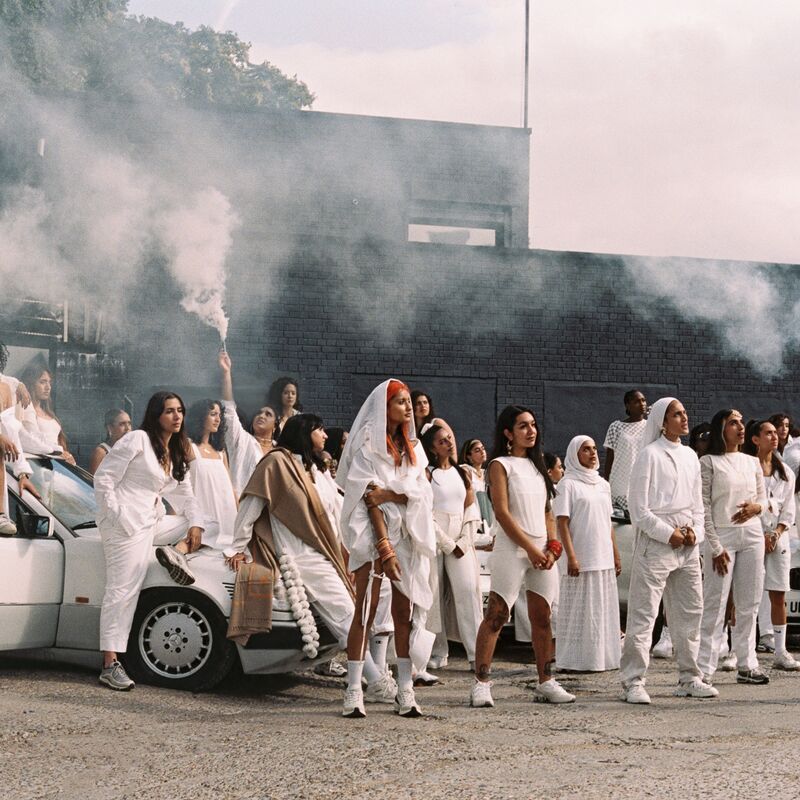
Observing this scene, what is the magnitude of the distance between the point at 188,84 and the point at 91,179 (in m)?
20.2

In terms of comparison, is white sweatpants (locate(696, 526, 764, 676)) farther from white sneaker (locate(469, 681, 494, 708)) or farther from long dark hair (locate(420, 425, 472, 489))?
long dark hair (locate(420, 425, 472, 489))

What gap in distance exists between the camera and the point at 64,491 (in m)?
9.19

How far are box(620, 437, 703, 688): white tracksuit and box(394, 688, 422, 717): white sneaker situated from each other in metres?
1.42

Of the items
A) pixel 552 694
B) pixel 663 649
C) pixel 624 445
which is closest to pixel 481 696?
pixel 552 694

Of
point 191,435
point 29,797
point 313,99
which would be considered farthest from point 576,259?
point 313,99

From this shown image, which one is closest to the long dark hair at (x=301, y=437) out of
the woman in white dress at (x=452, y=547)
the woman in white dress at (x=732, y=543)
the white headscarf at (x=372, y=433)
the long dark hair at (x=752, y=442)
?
the white headscarf at (x=372, y=433)

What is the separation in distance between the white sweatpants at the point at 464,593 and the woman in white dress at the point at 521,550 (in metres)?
1.22

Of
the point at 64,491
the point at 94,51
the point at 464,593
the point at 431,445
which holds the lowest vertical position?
the point at 464,593

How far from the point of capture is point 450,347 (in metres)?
17.7

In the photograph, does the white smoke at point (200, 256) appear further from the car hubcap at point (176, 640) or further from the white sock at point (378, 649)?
the white sock at point (378, 649)

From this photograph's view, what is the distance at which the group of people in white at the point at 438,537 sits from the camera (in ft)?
25.7

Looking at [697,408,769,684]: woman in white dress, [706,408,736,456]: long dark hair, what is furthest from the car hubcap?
[706,408,736,456]: long dark hair

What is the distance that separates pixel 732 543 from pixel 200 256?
9234 mm

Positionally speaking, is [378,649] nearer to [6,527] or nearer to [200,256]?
[6,527]
